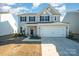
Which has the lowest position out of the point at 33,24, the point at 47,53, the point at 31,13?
the point at 47,53

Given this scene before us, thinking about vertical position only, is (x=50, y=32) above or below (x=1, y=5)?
below

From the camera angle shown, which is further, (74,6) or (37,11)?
(37,11)

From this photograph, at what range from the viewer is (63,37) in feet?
32.5

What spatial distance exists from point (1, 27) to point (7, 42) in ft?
3.01

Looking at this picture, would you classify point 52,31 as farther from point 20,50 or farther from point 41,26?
point 20,50

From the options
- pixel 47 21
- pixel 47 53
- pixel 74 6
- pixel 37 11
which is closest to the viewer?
pixel 47 53

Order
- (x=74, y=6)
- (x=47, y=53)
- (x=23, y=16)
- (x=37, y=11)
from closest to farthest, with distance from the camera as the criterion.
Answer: (x=47, y=53)
(x=74, y=6)
(x=37, y=11)
(x=23, y=16)

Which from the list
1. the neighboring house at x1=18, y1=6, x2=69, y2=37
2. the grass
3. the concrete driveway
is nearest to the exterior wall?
the neighboring house at x1=18, y1=6, x2=69, y2=37

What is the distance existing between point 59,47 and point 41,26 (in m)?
2.43

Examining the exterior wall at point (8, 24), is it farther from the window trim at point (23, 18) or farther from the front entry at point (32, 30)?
the front entry at point (32, 30)

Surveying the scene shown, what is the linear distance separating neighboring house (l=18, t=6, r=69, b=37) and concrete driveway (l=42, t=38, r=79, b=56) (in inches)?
19.3

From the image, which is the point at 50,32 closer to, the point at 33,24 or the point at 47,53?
the point at 33,24

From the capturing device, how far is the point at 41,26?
11.0 m

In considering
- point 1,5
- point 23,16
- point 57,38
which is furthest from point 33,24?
point 1,5
